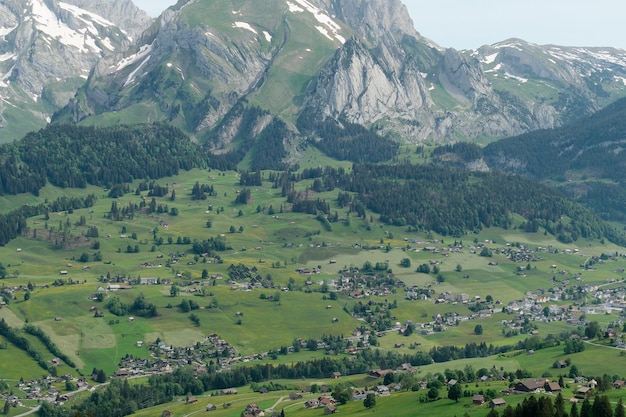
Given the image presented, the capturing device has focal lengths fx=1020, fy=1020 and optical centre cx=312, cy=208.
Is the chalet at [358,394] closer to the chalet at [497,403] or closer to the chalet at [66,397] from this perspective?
the chalet at [497,403]

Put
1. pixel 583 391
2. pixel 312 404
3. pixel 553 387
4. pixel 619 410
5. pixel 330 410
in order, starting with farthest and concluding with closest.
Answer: pixel 312 404, pixel 330 410, pixel 553 387, pixel 583 391, pixel 619 410

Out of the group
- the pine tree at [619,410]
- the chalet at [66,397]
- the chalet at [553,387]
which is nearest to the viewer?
the pine tree at [619,410]

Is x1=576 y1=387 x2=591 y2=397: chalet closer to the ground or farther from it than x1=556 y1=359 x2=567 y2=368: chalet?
farther from it

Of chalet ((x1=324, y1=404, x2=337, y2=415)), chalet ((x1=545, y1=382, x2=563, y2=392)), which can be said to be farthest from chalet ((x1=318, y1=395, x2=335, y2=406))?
chalet ((x1=545, y1=382, x2=563, y2=392))

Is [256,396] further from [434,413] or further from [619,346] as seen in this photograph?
[619,346]

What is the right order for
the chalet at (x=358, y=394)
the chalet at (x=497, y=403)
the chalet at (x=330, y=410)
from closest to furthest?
the chalet at (x=497, y=403) < the chalet at (x=330, y=410) < the chalet at (x=358, y=394)

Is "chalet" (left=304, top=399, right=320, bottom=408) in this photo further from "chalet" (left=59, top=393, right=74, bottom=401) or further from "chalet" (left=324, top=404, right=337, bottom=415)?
"chalet" (left=59, top=393, right=74, bottom=401)

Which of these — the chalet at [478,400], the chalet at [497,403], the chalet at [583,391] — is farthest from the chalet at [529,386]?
the chalet at [497,403]

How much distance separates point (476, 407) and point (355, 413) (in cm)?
2182

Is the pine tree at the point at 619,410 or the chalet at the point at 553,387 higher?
the pine tree at the point at 619,410

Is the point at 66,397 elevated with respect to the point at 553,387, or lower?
lower

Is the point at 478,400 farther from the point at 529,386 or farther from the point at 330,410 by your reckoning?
the point at 330,410

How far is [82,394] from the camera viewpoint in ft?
650

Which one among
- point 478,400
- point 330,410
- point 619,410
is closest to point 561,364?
point 478,400
